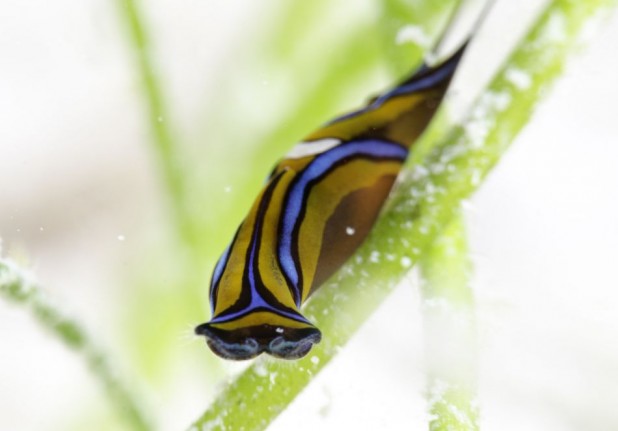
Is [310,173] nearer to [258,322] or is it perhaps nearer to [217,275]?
[217,275]

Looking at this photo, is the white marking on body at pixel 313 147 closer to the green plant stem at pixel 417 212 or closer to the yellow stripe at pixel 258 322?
the green plant stem at pixel 417 212

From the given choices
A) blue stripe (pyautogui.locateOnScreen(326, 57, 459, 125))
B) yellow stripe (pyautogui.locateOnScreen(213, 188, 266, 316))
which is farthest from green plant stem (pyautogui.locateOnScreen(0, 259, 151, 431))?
blue stripe (pyautogui.locateOnScreen(326, 57, 459, 125))

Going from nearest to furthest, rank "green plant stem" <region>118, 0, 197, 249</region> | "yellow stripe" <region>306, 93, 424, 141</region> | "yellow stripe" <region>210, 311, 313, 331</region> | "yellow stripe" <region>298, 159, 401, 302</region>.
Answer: "yellow stripe" <region>210, 311, 313, 331</region> < "yellow stripe" <region>298, 159, 401, 302</region> < "yellow stripe" <region>306, 93, 424, 141</region> < "green plant stem" <region>118, 0, 197, 249</region>

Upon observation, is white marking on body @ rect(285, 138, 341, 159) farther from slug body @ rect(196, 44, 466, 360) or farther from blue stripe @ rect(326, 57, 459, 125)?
blue stripe @ rect(326, 57, 459, 125)

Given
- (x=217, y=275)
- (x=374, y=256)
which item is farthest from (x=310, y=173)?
(x=217, y=275)

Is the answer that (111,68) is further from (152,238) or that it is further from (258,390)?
(258,390)

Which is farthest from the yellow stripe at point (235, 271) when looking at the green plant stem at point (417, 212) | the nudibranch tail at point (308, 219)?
the green plant stem at point (417, 212)
